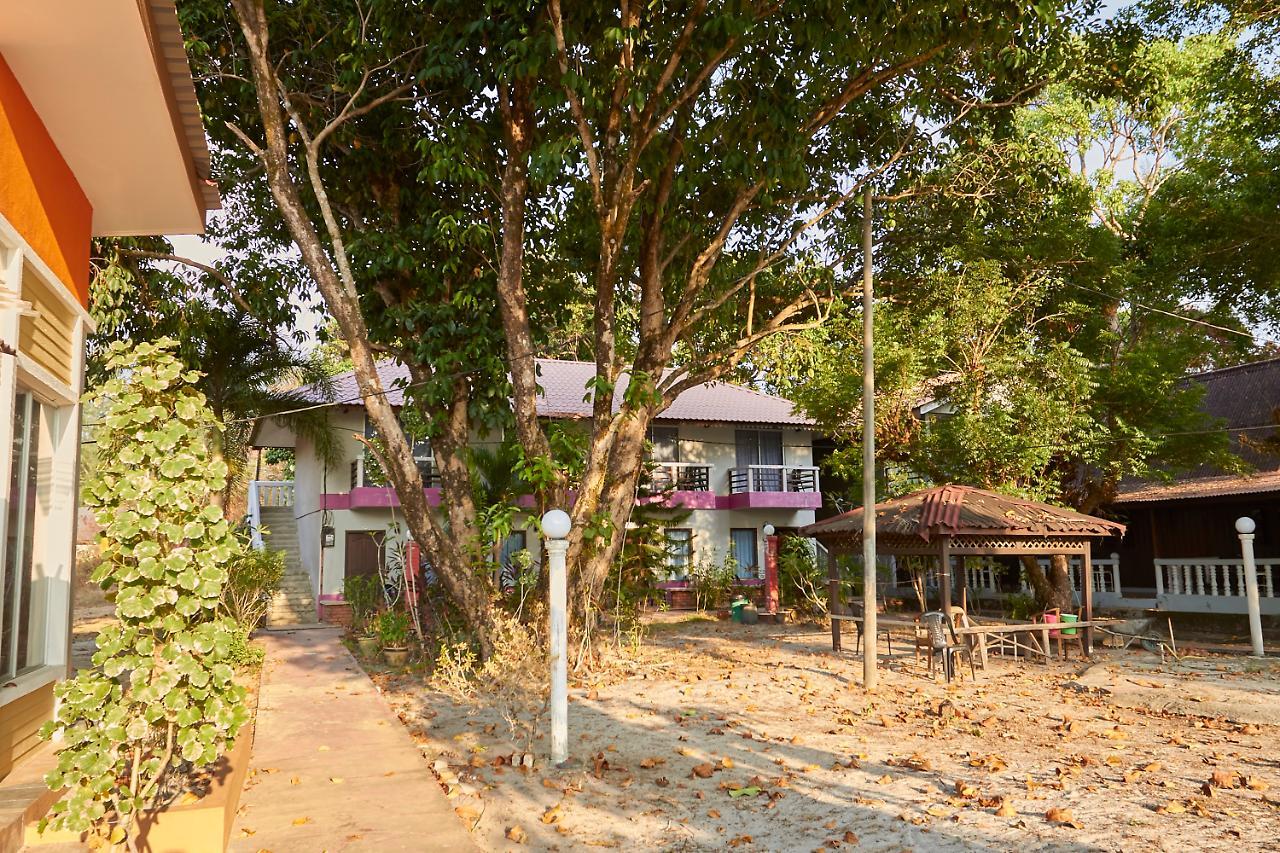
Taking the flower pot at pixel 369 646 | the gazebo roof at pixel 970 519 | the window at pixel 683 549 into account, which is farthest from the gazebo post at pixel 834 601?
the window at pixel 683 549

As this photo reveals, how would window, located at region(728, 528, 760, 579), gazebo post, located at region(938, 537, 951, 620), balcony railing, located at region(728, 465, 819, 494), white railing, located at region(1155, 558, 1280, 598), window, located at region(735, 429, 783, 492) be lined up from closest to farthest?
gazebo post, located at region(938, 537, 951, 620), white railing, located at region(1155, 558, 1280, 598), window, located at region(728, 528, 760, 579), balcony railing, located at region(728, 465, 819, 494), window, located at region(735, 429, 783, 492)

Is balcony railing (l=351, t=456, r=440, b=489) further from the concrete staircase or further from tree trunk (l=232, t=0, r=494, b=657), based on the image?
tree trunk (l=232, t=0, r=494, b=657)

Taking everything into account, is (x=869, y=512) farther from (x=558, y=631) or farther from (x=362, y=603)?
(x=362, y=603)

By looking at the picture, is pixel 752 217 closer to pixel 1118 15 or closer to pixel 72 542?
pixel 1118 15

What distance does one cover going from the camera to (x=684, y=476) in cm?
2791

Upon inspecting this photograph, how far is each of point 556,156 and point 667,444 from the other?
18.0 m

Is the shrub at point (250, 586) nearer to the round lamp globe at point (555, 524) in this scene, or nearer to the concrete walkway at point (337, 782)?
the concrete walkway at point (337, 782)

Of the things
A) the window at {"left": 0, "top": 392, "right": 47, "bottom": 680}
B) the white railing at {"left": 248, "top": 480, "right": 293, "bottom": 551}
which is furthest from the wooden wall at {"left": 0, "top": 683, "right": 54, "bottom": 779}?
the white railing at {"left": 248, "top": 480, "right": 293, "bottom": 551}

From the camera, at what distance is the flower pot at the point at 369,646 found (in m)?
15.7

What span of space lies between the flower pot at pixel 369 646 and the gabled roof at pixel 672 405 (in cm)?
803

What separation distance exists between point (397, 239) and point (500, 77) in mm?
2956

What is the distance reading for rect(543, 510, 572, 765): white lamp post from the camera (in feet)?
26.7

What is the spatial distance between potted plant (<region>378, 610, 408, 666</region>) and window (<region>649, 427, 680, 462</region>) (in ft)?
44.7

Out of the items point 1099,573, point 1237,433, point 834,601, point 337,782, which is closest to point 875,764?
point 337,782
